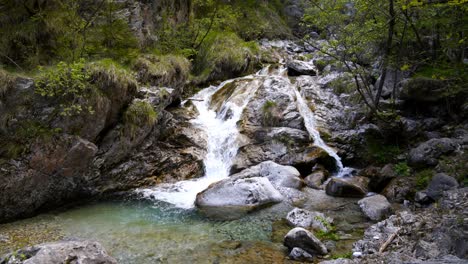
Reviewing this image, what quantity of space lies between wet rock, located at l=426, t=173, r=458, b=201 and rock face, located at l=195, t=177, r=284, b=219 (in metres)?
3.83

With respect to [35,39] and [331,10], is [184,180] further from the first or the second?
[331,10]

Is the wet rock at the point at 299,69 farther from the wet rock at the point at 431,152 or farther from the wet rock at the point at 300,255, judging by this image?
the wet rock at the point at 300,255

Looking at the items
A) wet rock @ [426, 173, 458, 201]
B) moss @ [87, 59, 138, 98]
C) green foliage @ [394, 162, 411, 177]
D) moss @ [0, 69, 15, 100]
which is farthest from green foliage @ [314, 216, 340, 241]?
moss @ [0, 69, 15, 100]

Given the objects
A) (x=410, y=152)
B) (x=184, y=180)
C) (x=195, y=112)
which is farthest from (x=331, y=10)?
(x=184, y=180)

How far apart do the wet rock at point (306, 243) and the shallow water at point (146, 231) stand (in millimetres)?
355

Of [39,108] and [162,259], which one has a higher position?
[39,108]

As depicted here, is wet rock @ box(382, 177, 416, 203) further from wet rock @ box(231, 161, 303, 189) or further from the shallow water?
the shallow water

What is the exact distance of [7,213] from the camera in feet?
25.4

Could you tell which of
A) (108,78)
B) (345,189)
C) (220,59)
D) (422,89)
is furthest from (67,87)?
(422,89)

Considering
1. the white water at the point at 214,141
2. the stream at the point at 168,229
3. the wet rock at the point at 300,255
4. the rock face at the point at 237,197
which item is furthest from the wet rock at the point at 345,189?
the wet rock at the point at 300,255

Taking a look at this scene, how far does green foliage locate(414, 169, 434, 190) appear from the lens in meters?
9.28

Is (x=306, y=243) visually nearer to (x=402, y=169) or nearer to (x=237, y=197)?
(x=237, y=197)

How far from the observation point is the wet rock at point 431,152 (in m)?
10.0

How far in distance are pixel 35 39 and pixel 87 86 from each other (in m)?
2.36
